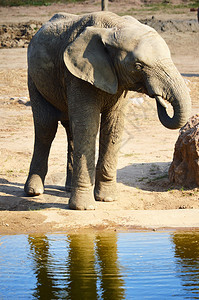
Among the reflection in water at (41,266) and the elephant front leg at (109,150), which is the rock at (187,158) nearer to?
the elephant front leg at (109,150)

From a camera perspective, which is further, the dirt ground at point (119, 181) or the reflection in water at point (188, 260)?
the dirt ground at point (119, 181)

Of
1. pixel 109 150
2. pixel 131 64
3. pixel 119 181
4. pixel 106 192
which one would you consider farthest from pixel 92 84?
pixel 119 181

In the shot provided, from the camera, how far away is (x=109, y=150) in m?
7.11

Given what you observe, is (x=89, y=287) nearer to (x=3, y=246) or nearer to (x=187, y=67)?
(x=3, y=246)

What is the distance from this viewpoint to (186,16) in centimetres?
2845

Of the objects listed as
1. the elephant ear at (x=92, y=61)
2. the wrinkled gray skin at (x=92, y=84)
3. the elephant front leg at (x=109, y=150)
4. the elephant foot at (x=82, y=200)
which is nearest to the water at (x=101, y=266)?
the elephant foot at (x=82, y=200)

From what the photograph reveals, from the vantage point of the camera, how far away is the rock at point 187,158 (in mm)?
7652

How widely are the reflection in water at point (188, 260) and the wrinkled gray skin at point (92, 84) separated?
3.66ft

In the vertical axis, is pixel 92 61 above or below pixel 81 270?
above

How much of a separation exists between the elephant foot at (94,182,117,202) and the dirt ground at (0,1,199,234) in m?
0.11

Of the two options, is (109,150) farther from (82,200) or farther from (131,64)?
(131,64)

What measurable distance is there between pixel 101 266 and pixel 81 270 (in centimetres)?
20

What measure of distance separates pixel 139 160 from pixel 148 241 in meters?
4.06

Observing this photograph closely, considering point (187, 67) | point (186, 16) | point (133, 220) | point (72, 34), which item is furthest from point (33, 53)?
point (186, 16)
